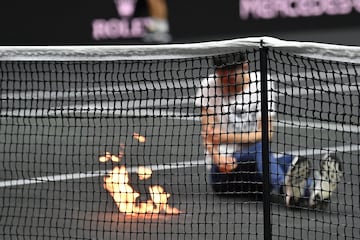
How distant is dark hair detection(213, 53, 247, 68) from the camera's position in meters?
5.40

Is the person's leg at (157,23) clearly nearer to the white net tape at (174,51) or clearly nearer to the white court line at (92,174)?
the white court line at (92,174)

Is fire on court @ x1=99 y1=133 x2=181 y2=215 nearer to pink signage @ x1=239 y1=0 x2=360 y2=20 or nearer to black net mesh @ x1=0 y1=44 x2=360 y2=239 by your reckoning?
black net mesh @ x1=0 y1=44 x2=360 y2=239

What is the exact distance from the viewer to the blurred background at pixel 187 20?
50.4 ft

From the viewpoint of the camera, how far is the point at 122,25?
15.4 meters

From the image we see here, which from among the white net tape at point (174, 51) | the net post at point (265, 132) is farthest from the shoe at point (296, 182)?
the white net tape at point (174, 51)

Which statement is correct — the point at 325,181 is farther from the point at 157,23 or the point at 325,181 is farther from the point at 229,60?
the point at 157,23

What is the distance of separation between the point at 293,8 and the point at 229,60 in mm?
9630

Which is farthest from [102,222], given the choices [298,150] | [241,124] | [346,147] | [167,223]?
[346,147]

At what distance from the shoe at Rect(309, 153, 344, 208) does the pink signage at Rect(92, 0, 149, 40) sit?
350 inches

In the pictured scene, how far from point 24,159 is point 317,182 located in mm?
3640

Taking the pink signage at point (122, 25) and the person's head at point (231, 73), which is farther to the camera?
the pink signage at point (122, 25)

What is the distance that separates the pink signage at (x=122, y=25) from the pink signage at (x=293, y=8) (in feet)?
6.60

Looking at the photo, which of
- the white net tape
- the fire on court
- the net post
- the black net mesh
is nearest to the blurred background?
the black net mesh

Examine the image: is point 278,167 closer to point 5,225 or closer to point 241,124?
point 241,124
